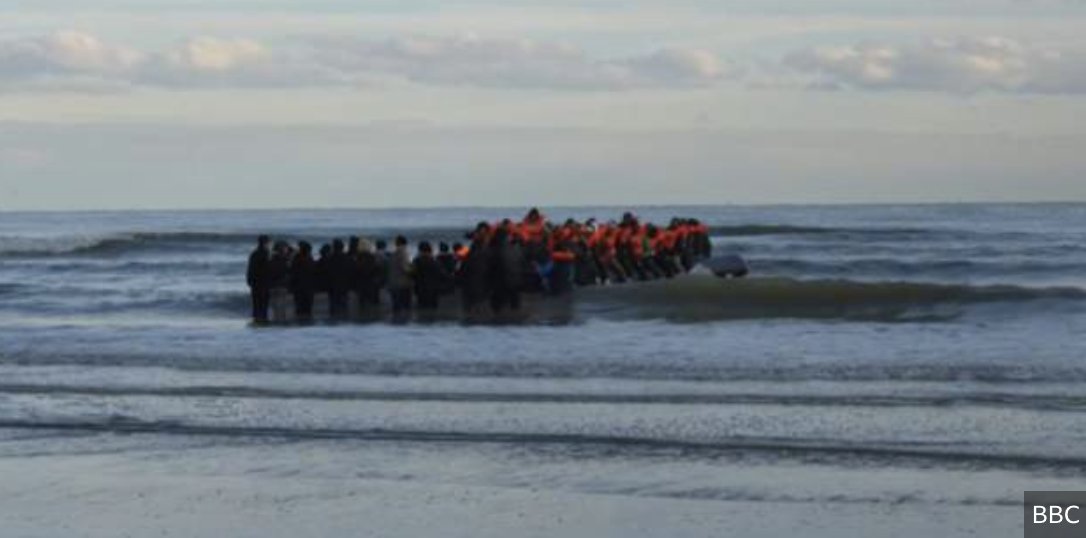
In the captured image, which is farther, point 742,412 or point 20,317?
point 20,317

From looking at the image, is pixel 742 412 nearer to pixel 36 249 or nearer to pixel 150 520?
pixel 150 520

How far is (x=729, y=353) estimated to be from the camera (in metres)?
21.9

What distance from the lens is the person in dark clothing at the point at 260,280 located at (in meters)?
28.1

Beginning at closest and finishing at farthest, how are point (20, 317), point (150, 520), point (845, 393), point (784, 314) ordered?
point (150, 520), point (845, 393), point (784, 314), point (20, 317)

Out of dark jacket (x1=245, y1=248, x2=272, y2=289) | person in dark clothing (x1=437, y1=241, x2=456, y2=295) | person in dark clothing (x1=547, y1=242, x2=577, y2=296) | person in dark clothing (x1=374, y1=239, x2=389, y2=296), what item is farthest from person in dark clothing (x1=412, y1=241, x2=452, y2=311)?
dark jacket (x1=245, y1=248, x2=272, y2=289)

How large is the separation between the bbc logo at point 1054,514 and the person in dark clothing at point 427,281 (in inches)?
648

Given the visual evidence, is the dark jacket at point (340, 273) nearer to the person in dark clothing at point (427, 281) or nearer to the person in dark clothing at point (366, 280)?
the person in dark clothing at point (366, 280)

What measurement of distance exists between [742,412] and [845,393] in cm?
156

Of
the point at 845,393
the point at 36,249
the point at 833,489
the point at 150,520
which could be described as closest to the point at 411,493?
the point at 150,520

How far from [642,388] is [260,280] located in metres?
10.9

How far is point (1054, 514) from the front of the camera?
1140 centimetres

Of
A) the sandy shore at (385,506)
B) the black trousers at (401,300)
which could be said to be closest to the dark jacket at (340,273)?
the black trousers at (401,300)

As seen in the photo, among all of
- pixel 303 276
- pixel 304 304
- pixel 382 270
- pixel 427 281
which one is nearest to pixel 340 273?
pixel 303 276

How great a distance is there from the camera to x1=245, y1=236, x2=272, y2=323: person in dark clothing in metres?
28.1
